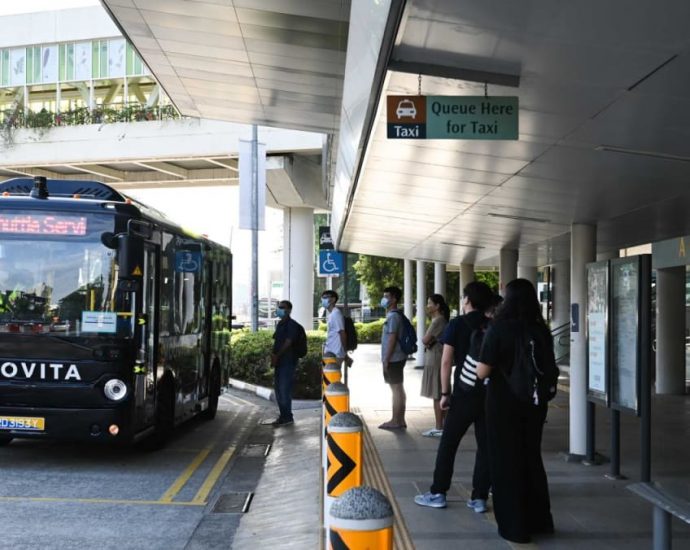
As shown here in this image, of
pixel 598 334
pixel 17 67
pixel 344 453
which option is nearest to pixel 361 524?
pixel 344 453

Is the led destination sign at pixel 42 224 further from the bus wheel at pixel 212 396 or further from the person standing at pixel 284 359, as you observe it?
the bus wheel at pixel 212 396

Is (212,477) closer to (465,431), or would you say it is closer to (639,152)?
(465,431)

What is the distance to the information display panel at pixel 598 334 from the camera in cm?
735

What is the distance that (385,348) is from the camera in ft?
33.9

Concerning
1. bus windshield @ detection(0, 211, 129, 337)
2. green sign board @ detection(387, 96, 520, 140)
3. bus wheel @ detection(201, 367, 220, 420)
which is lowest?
bus wheel @ detection(201, 367, 220, 420)

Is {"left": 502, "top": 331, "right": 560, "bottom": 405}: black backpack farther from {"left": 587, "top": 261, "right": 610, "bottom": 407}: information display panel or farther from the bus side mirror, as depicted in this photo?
the bus side mirror

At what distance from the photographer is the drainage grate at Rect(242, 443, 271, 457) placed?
9852 millimetres

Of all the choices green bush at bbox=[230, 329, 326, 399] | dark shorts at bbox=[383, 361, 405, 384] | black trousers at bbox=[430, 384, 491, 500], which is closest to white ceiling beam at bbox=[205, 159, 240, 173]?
green bush at bbox=[230, 329, 326, 399]

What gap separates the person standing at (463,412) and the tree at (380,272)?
31425 mm

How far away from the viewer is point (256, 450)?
1011cm

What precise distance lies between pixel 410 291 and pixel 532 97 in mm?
19377

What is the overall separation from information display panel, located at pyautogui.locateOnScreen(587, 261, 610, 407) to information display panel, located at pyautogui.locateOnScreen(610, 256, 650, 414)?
8 cm

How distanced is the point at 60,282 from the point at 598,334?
547 centimetres

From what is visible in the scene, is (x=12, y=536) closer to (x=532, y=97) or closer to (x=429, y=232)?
(x=532, y=97)
